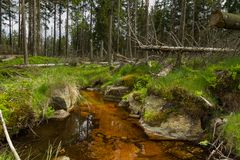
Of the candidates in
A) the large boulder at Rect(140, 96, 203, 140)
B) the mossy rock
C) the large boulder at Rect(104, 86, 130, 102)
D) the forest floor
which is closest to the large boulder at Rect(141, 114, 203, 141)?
the large boulder at Rect(140, 96, 203, 140)

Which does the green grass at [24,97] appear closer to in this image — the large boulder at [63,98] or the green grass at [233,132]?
the large boulder at [63,98]

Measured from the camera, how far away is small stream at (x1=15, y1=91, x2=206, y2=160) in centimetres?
655

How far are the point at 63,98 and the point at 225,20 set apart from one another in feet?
17.3

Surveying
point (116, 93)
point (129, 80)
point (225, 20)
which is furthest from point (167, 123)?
point (129, 80)

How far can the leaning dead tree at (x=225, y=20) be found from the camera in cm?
698

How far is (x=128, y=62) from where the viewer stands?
16.3m

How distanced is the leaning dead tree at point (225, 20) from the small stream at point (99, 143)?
2842 mm

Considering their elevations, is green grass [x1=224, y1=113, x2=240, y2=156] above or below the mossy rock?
below

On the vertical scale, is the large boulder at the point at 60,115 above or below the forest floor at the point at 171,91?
below

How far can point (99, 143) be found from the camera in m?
7.36

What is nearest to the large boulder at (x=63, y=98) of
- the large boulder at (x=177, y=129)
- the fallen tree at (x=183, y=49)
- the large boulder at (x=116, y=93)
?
the fallen tree at (x=183, y=49)

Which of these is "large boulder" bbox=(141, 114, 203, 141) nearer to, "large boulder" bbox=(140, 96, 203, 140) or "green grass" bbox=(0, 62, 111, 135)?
"large boulder" bbox=(140, 96, 203, 140)

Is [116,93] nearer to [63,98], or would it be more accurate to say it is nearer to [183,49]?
[63,98]

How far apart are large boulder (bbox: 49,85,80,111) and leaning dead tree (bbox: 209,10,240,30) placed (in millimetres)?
5010
